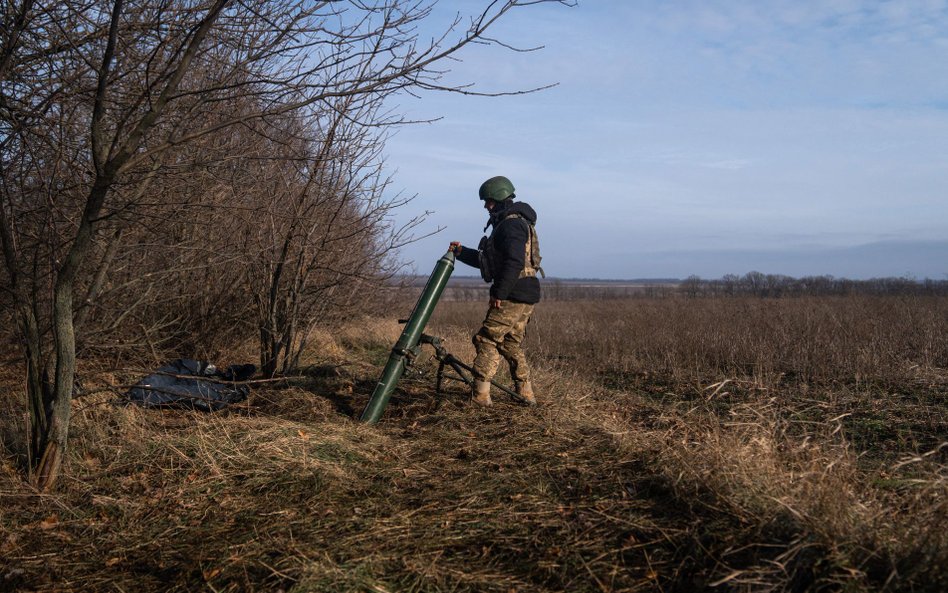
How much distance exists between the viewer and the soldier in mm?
6871

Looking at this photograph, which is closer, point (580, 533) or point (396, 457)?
point (580, 533)

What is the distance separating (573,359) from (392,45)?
39.1 feet

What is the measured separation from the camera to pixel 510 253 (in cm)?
684

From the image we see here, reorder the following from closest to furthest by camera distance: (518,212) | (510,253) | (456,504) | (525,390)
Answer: (456,504), (510,253), (518,212), (525,390)

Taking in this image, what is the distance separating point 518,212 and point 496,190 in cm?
35

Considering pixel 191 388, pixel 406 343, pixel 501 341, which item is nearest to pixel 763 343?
pixel 501 341

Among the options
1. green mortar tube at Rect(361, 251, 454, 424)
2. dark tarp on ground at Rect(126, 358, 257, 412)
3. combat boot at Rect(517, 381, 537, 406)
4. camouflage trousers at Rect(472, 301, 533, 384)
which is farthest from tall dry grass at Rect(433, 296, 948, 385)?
dark tarp on ground at Rect(126, 358, 257, 412)

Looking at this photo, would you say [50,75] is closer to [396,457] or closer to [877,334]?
[396,457]

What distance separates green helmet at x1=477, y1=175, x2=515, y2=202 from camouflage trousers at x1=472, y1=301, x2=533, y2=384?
1003mm

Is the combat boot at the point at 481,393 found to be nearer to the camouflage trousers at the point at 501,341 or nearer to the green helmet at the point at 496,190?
the camouflage trousers at the point at 501,341

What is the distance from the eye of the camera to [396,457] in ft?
17.2

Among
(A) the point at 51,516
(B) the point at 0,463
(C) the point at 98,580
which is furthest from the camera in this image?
(B) the point at 0,463

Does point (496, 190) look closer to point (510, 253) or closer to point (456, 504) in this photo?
point (510, 253)

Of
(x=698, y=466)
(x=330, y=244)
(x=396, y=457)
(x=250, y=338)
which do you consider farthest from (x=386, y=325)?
(x=698, y=466)
